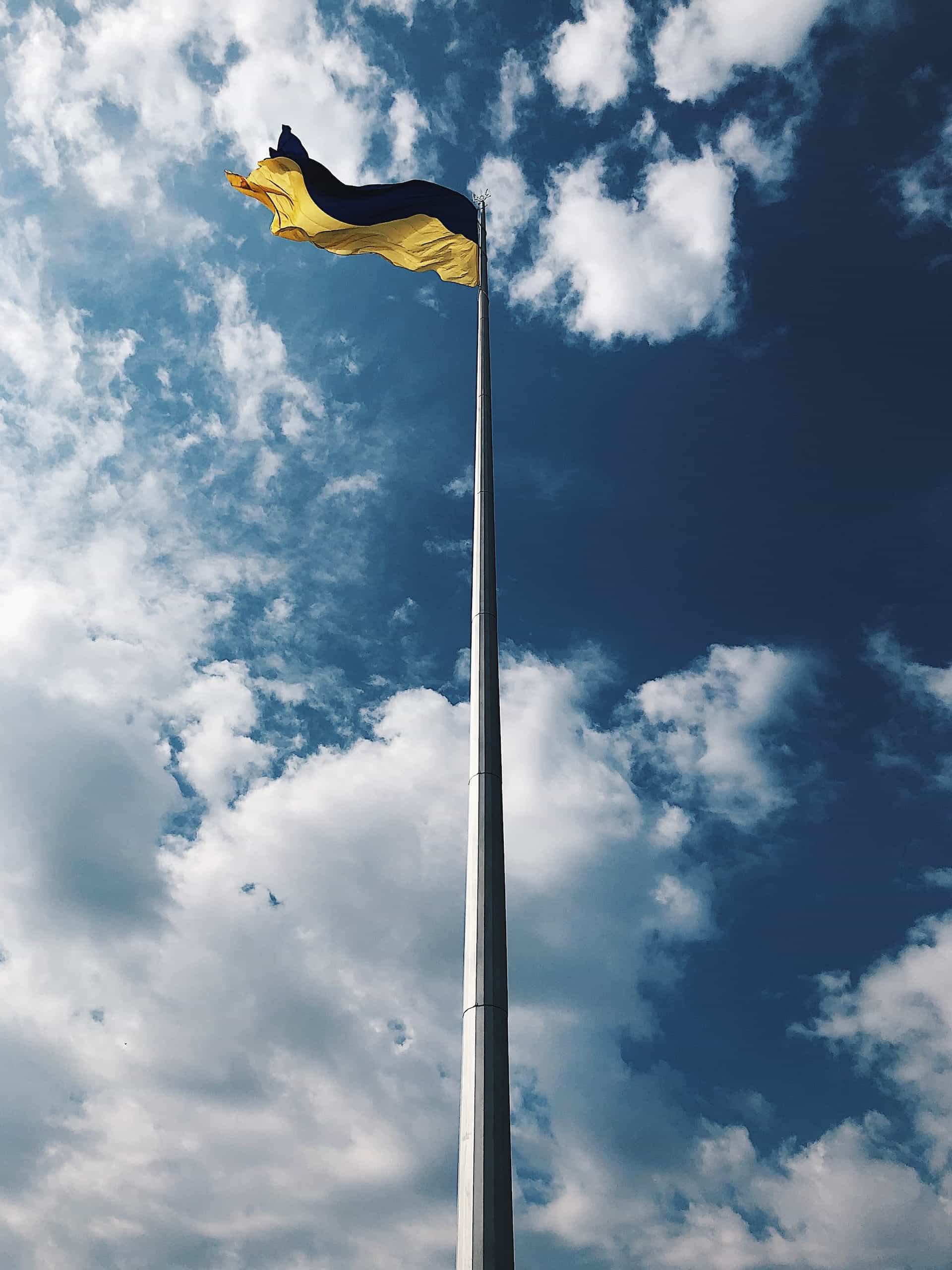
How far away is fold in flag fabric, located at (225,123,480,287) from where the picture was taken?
2655 cm

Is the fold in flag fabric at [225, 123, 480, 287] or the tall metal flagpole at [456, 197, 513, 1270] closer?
the tall metal flagpole at [456, 197, 513, 1270]

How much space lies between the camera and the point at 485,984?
1238 cm

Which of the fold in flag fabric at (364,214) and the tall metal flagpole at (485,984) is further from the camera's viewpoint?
the fold in flag fabric at (364,214)

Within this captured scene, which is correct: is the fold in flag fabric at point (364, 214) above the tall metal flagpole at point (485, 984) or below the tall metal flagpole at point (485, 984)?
above

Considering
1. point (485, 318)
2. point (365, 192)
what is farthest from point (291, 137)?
point (485, 318)

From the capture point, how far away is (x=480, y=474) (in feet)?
62.5

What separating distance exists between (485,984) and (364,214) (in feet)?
73.4

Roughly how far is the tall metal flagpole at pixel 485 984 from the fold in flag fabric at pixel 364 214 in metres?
12.8

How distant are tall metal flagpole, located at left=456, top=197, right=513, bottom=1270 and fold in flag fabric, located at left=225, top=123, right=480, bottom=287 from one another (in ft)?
41.9

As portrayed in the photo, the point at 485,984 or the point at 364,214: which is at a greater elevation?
the point at 364,214

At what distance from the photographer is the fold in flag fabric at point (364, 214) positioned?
26.5 meters

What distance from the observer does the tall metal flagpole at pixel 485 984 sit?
10781 millimetres

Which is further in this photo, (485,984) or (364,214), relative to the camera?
(364,214)

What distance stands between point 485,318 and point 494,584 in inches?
365
